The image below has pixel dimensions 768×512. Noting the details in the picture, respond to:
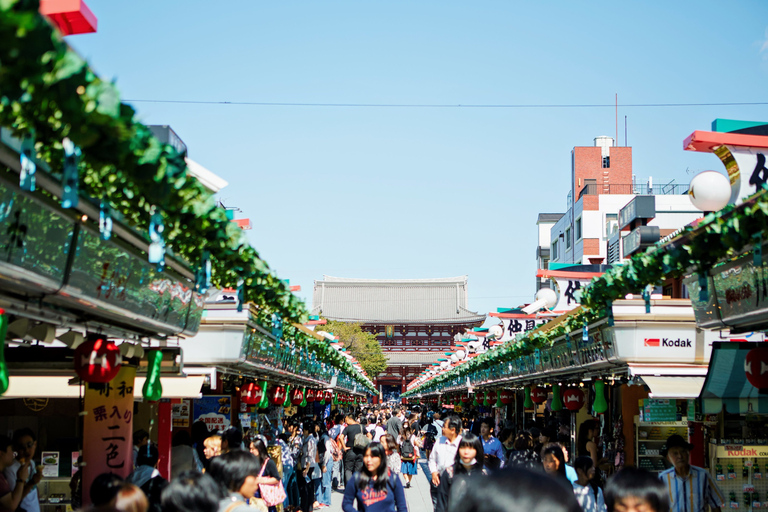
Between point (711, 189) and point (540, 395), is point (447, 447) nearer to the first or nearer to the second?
point (711, 189)

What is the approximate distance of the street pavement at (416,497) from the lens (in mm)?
14525

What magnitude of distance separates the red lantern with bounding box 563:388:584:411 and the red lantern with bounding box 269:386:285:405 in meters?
5.71

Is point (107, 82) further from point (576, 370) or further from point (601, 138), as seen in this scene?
point (601, 138)

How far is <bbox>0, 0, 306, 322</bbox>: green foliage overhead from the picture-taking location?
9.28 feet

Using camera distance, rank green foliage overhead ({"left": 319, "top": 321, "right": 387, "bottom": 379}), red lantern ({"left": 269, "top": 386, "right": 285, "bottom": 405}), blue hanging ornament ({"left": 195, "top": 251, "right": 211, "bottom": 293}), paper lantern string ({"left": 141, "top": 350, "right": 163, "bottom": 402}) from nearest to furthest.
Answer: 1. blue hanging ornament ({"left": 195, "top": 251, "right": 211, "bottom": 293})
2. paper lantern string ({"left": 141, "top": 350, "right": 163, "bottom": 402})
3. red lantern ({"left": 269, "top": 386, "right": 285, "bottom": 405})
4. green foliage overhead ({"left": 319, "top": 321, "right": 387, "bottom": 379})

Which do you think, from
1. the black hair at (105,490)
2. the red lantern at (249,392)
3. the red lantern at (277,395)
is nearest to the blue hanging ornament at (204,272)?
the black hair at (105,490)

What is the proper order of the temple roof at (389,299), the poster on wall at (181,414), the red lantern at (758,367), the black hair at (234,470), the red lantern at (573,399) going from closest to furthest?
the black hair at (234,470) < the red lantern at (758,367) < the poster on wall at (181,414) < the red lantern at (573,399) < the temple roof at (389,299)

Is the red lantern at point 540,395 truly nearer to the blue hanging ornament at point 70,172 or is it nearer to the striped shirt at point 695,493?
the striped shirt at point 695,493

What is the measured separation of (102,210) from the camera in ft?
14.8

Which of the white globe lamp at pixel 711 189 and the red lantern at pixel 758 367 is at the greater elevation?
the white globe lamp at pixel 711 189

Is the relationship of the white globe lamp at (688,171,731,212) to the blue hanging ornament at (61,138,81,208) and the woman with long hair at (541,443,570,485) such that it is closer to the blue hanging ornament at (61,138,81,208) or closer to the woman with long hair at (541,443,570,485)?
the woman with long hair at (541,443,570,485)

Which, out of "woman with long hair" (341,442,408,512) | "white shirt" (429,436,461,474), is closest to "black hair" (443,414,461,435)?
"white shirt" (429,436,461,474)

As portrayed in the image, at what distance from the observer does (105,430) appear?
6.79 meters

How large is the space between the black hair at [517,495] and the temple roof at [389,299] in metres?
70.5
